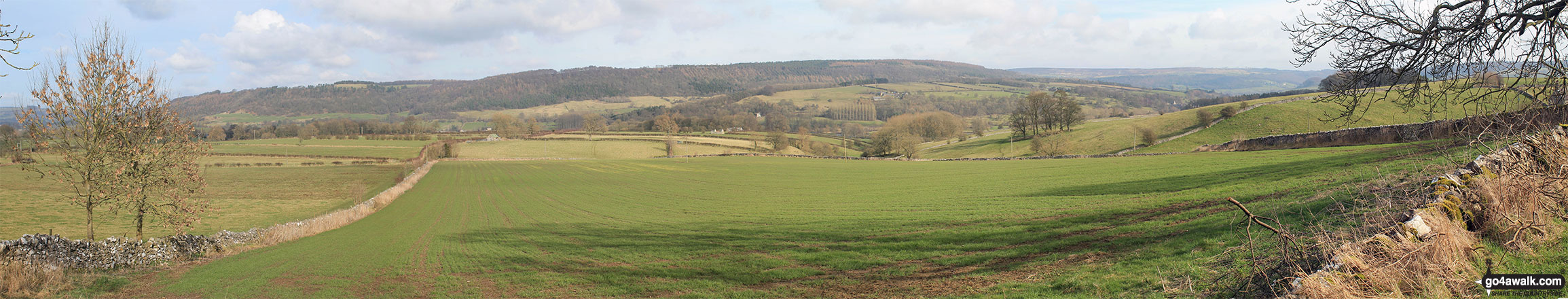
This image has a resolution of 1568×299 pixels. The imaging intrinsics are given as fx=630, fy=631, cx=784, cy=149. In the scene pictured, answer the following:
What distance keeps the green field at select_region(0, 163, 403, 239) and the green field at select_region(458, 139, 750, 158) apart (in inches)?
617

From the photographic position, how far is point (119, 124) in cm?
1789

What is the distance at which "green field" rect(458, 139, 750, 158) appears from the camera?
84.2m

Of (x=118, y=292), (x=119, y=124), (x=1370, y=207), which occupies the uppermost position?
(x=119, y=124)

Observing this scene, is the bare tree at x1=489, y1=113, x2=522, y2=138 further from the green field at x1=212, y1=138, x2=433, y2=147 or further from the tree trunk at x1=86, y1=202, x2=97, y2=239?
the tree trunk at x1=86, y1=202, x2=97, y2=239

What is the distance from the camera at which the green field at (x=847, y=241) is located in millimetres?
10445

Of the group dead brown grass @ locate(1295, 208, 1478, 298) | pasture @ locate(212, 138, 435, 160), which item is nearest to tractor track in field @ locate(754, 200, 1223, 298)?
dead brown grass @ locate(1295, 208, 1478, 298)

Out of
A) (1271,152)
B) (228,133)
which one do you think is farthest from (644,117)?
(1271,152)

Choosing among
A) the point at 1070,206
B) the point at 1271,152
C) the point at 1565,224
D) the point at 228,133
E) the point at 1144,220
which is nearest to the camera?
the point at 1565,224

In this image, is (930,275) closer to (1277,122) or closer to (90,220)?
(90,220)

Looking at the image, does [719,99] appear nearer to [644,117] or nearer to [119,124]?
[644,117]

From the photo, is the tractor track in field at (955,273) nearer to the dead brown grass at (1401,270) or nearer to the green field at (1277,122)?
the dead brown grass at (1401,270)

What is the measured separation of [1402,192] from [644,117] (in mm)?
157735

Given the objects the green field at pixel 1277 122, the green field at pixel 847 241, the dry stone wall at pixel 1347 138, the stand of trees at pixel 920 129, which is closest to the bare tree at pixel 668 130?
the stand of trees at pixel 920 129

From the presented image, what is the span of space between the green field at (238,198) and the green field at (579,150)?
15674mm
